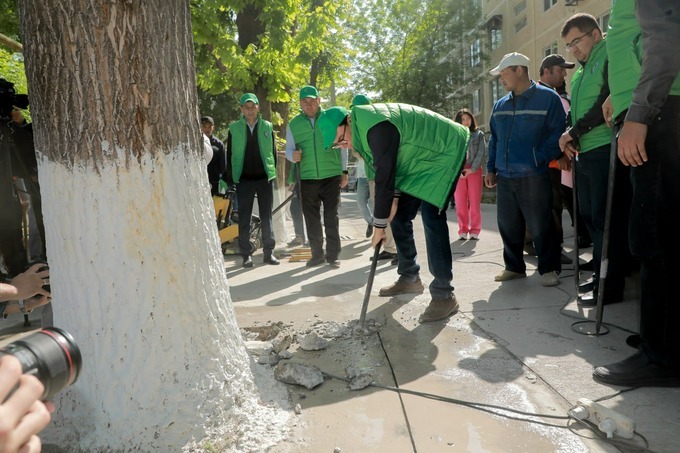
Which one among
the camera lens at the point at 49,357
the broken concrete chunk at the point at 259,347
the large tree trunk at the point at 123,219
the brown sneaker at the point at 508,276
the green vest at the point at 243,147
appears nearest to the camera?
the camera lens at the point at 49,357

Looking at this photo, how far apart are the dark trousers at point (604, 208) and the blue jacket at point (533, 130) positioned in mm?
444

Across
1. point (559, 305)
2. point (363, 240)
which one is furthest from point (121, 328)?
point (363, 240)

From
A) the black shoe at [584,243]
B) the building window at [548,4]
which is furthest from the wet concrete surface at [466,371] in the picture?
the building window at [548,4]

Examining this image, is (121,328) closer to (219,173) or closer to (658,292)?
(658,292)

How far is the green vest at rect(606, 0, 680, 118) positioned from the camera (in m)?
2.77

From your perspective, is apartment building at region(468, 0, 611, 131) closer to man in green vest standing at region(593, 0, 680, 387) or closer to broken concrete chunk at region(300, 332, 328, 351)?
man in green vest standing at region(593, 0, 680, 387)

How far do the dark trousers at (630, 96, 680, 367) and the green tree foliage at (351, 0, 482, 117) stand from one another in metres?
26.7

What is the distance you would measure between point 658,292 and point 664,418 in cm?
61

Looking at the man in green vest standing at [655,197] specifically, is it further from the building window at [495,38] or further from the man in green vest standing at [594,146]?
the building window at [495,38]

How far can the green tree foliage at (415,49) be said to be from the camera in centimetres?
2861

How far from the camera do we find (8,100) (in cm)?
416

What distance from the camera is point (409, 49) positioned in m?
29.9

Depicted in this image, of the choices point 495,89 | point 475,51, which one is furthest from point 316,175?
point 475,51

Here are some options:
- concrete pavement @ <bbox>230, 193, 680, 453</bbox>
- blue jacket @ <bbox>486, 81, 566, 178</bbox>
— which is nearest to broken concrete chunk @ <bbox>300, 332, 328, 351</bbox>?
concrete pavement @ <bbox>230, 193, 680, 453</bbox>
